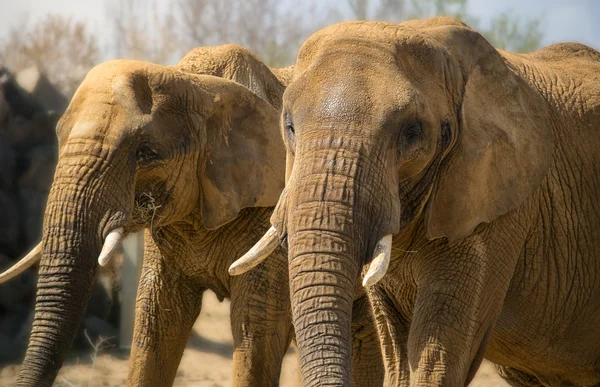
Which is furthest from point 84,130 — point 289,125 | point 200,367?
point 200,367

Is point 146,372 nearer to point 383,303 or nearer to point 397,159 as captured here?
point 383,303

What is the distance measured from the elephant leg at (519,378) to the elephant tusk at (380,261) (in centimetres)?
281

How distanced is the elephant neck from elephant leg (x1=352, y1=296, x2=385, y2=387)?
941mm

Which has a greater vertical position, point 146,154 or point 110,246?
point 146,154

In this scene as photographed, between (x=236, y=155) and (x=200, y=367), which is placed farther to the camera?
(x=200, y=367)

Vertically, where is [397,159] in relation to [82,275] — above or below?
above

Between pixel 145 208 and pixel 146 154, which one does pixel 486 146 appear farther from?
pixel 145 208

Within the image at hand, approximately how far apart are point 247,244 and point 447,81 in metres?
2.07

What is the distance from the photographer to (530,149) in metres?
5.32

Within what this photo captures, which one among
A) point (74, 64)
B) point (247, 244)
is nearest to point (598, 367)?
point (247, 244)

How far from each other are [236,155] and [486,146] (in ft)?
6.45

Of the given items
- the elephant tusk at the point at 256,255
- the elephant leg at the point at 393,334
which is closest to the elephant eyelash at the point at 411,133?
the elephant tusk at the point at 256,255

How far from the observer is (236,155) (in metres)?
6.69

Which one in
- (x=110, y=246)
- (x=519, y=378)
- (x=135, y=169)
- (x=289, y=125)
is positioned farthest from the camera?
(x=519, y=378)
